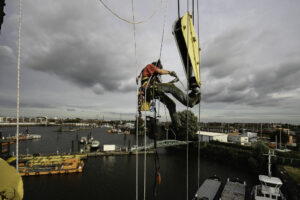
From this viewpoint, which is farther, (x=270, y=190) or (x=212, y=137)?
(x=212, y=137)

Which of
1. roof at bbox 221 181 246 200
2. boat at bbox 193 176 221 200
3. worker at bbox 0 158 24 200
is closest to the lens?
worker at bbox 0 158 24 200

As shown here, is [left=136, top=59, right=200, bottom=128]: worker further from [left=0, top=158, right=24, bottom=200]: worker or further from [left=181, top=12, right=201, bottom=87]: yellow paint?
[left=0, top=158, right=24, bottom=200]: worker

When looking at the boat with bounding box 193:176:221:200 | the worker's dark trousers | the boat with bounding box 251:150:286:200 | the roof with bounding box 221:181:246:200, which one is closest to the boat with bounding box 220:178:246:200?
the roof with bounding box 221:181:246:200

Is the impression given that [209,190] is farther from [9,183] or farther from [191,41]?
[9,183]

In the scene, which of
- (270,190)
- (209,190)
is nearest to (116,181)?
(209,190)

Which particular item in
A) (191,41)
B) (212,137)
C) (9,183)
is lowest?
(212,137)

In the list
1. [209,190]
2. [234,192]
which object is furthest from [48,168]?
[234,192]

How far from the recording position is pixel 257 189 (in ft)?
39.2

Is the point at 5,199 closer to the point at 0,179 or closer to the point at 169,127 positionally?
the point at 0,179

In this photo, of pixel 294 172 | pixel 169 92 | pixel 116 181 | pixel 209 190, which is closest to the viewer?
pixel 169 92

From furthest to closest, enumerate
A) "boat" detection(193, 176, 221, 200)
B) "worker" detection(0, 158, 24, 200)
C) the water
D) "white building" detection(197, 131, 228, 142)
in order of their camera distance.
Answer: "white building" detection(197, 131, 228, 142)
the water
"boat" detection(193, 176, 221, 200)
"worker" detection(0, 158, 24, 200)

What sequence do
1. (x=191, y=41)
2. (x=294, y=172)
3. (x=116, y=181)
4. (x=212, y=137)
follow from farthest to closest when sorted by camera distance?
(x=212, y=137) < (x=116, y=181) < (x=294, y=172) < (x=191, y=41)

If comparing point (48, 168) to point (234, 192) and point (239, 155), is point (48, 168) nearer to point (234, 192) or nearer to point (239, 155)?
point (234, 192)

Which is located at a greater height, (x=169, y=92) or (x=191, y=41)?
(x=191, y=41)
